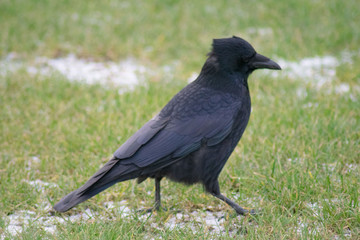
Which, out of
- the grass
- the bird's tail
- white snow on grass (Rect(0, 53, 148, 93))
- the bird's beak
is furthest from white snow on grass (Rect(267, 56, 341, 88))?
the bird's tail

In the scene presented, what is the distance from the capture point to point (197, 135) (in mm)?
3521

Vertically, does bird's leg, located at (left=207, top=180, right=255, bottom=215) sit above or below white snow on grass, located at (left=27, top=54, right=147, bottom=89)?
below

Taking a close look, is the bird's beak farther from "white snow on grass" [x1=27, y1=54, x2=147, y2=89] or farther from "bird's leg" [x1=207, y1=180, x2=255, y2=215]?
"white snow on grass" [x1=27, y1=54, x2=147, y2=89]

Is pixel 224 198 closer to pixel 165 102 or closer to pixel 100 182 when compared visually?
pixel 100 182

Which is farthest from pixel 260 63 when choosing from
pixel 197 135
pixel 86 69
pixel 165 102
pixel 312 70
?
pixel 86 69

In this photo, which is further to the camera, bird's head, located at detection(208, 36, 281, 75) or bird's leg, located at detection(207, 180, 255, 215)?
bird's head, located at detection(208, 36, 281, 75)

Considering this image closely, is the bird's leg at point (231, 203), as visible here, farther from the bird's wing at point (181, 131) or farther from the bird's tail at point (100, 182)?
the bird's tail at point (100, 182)

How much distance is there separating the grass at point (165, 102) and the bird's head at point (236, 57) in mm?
978

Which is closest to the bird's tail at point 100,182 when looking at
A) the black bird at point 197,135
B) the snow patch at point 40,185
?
the black bird at point 197,135

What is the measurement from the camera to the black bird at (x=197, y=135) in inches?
135

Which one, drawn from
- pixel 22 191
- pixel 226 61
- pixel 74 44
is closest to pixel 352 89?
pixel 226 61

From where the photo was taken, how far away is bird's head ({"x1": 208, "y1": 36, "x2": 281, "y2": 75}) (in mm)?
Result: 3740

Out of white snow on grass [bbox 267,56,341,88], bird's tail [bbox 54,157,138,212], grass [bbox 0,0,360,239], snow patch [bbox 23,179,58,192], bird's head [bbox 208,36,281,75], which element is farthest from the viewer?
white snow on grass [bbox 267,56,341,88]

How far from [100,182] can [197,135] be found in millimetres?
819
